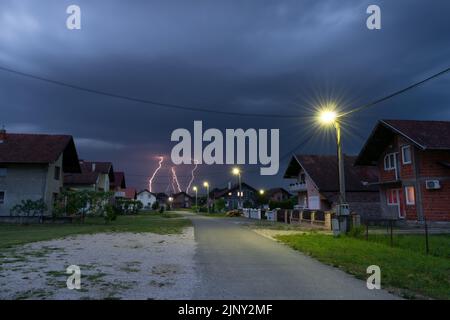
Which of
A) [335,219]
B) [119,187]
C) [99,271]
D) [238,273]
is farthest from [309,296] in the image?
[119,187]

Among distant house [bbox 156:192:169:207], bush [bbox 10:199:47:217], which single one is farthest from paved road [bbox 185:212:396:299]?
distant house [bbox 156:192:169:207]

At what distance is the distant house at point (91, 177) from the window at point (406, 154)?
31515 mm

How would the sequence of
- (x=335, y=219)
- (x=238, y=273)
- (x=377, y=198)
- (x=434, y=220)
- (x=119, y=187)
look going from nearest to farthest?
(x=238, y=273)
(x=335, y=219)
(x=434, y=220)
(x=377, y=198)
(x=119, y=187)

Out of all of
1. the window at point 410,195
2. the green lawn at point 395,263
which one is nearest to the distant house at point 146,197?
the window at point 410,195

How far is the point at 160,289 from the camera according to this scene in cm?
693

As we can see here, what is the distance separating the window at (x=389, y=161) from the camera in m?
28.8

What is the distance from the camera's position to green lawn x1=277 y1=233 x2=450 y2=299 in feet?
23.7

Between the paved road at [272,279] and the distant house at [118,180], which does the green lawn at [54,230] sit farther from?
the distant house at [118,180]

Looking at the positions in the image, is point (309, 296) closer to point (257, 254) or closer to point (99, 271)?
point (99, 271)

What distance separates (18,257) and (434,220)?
24141 millimetres

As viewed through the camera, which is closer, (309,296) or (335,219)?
(309,296)

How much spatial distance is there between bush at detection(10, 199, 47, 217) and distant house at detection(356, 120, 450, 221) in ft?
83.6

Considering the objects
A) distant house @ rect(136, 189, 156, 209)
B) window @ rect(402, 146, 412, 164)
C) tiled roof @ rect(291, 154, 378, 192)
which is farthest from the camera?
distant house @ rect(136, 189, 156, 209)

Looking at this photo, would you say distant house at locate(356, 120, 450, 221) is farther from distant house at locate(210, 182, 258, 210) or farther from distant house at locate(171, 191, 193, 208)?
distant house at locate(171, 191, 193, 208)
